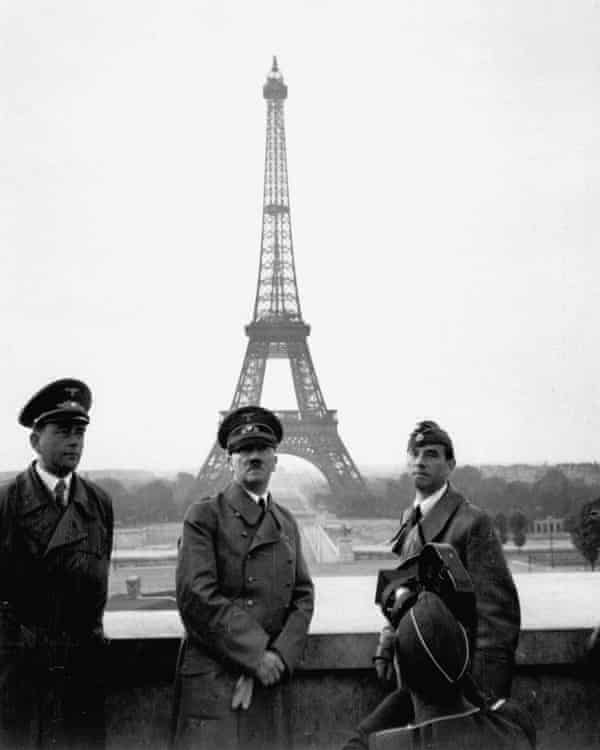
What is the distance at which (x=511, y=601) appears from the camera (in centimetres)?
238

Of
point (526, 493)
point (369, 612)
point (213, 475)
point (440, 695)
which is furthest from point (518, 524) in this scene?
point (440, 695)

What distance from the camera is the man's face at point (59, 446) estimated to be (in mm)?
2498

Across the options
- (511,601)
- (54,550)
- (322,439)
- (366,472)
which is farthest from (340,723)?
(366,472)

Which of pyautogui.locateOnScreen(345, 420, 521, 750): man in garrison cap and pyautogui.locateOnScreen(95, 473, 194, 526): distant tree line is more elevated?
pyautogui.locateOnScreen(345, 420, 521, 750): man in garrison cap

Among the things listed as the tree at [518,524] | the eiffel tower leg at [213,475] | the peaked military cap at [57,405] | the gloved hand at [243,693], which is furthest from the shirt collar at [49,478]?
the eiffel tower leg at [213,475]

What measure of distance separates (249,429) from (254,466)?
10cm

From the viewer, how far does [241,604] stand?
2434 mm

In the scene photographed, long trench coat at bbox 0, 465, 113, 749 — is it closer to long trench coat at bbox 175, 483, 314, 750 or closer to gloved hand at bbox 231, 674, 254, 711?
long trench coat at bbox 175, 483, 314, 750

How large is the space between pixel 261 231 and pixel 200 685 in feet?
106

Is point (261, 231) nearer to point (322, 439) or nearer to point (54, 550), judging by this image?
point (322, 439)

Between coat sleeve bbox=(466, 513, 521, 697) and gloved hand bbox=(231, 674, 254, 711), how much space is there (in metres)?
0.58

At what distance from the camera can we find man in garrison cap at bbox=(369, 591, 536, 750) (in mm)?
1701

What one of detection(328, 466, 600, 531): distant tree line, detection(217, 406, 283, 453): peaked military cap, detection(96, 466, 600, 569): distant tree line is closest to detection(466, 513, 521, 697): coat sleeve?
detection(96, 466, 600, 569): distant tree line

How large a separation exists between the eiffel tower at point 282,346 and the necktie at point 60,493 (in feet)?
83.9
